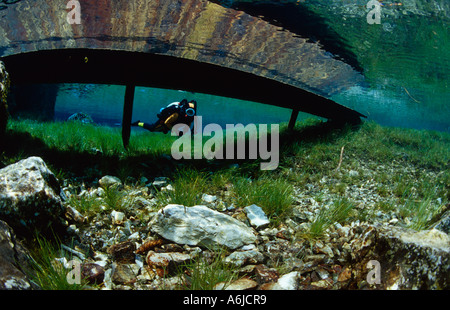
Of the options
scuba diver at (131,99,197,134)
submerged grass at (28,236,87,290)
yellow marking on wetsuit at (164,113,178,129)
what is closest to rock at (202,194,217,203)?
submerged grass at (28,236,87,290)

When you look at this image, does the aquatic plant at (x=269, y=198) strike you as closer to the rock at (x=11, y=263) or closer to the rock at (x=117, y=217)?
the rock at (x=117, y=217)

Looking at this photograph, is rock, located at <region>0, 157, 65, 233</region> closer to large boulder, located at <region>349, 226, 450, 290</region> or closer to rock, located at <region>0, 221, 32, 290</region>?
rock, located at <region>0, 221, 32, 290</region>

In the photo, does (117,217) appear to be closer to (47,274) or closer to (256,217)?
(47,274)

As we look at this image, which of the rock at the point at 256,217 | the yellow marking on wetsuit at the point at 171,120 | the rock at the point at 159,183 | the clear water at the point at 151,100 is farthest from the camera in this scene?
the clear water at the point at 151,100

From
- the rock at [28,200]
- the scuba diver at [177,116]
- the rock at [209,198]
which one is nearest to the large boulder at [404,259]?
the rock at [209,198]

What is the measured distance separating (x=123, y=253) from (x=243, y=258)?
50.0 inches

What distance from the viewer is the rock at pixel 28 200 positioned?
7.99 ft

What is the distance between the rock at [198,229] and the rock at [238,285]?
0.57 m

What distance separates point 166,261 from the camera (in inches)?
94.0

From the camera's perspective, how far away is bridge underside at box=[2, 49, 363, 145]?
16.3 ft

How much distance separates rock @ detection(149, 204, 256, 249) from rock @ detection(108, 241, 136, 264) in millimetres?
360

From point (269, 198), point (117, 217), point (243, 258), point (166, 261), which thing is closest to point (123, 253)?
point (166, 261)
